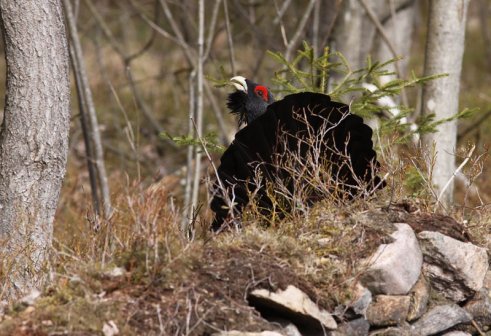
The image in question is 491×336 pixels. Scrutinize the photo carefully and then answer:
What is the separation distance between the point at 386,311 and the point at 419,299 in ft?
0.83

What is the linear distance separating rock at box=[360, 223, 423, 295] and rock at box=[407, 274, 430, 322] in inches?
2.0

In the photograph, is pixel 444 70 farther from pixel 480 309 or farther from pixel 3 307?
pixel 3 307

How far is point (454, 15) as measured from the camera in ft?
21.9

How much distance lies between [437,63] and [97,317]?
411cm

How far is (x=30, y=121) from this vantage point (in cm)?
477

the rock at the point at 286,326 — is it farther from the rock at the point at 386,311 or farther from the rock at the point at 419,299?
the rock at the point at 419,299

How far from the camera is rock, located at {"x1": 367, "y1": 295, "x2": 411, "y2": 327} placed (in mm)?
4297

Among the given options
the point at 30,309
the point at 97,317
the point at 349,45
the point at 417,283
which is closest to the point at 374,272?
the point at 417,283

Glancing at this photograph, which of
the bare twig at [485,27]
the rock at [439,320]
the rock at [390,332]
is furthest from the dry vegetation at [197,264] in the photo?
the bare twig at [485,27]

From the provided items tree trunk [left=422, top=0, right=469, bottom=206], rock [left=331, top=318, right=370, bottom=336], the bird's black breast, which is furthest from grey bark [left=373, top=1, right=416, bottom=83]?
rock [left=331, top=318, right=370, bottom=336]

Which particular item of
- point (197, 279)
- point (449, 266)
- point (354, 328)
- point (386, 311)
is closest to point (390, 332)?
point (386, 311)

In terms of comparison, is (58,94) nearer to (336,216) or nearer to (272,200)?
(272,200)

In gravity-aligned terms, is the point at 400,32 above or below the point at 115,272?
below

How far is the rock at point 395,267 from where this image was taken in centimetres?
429
